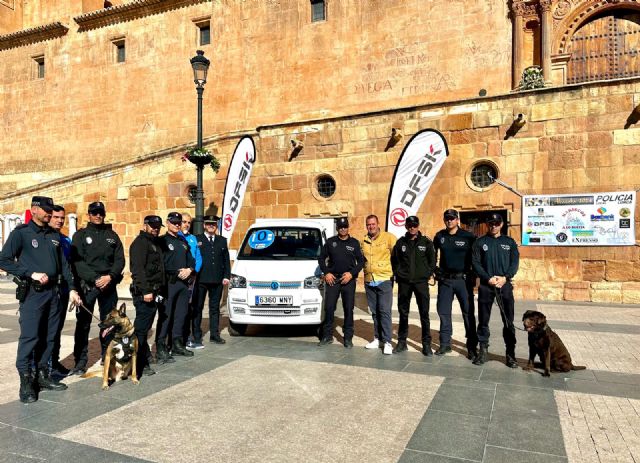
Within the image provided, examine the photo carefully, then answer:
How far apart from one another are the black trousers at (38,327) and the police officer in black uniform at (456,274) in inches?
193

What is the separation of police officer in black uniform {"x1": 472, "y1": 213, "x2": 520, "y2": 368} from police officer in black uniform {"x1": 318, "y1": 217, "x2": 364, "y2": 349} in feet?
5.88

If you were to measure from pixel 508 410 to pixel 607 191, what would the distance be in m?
9.18

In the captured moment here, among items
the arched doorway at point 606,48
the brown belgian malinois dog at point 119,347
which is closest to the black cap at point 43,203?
the brown belgian malinois dog at point 119,347

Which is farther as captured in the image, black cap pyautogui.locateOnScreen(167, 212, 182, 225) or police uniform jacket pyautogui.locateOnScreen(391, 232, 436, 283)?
police uniform jacket pyautogui.locateOnScreen(391, 232, 436, 283)

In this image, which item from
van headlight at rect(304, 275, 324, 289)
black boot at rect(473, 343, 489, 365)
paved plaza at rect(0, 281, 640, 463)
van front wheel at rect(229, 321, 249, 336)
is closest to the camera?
paved plaza at rect(0, 281, 640, 463)

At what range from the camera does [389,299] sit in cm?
650

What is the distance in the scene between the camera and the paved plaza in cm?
331

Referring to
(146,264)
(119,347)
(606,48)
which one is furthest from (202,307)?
(606,48)

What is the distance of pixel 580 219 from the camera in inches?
443

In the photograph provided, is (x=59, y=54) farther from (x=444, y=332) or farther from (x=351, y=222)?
(x=444, y=332)

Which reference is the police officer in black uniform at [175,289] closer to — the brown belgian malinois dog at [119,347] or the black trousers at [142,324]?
the black trousers at [142,324]

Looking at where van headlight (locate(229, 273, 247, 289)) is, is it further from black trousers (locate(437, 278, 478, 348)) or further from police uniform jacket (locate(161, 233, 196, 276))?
black trousers (locate(437, 278, 478, 348))

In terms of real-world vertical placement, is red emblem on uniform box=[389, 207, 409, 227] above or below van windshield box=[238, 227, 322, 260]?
above

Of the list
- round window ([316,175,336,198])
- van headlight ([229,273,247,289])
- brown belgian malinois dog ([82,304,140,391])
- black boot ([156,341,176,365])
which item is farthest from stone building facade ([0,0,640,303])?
brown belgian malinois dog ([82,304,140,391])
